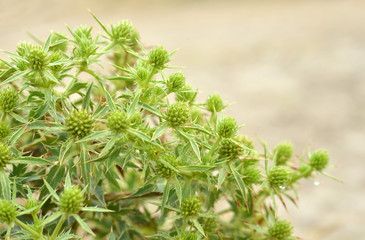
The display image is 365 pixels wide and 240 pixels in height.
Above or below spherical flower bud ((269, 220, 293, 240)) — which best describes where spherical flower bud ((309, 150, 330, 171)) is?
above

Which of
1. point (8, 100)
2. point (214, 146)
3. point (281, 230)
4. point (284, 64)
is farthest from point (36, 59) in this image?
point (284, 64)

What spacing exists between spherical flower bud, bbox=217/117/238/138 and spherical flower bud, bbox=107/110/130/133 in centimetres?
15

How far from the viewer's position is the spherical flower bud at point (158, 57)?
0.72 metres

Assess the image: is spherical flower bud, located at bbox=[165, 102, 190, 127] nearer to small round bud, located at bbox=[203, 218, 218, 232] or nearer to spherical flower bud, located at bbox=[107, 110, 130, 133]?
spherical flower bud, located at bbox=[107, 110, 130, 133]

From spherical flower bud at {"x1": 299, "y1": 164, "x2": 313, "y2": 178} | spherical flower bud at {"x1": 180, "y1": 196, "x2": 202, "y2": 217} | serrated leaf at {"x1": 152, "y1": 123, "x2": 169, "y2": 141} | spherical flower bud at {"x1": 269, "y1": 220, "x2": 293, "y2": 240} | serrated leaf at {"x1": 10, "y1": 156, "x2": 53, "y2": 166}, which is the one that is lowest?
serrated leaf at {"x1": 10, "y1": 156, "x2": 53, "y2": 166}

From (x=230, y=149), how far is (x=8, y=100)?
0.36 m

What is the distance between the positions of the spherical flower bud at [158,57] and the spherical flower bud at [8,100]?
0.22m

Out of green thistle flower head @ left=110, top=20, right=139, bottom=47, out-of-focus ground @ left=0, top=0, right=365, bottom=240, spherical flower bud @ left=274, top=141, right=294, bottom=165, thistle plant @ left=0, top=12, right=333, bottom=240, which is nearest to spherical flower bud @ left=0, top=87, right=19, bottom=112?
thistle plant @ left=0, top=12, right=333, bottom=240

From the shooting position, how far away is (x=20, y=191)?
67 centimetres

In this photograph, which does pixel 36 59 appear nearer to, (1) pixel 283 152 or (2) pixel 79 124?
(2) pixel 79 124

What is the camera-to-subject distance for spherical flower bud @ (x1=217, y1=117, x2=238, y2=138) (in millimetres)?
688

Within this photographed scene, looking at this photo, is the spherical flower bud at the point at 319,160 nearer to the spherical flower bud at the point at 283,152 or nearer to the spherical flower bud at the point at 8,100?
the spherical flower bud at the point at 283,152

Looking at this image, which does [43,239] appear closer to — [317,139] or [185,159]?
[185,159]

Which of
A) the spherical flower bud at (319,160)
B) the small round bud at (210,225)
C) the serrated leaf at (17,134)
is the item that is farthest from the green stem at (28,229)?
the spherical flower bud at (319,160)
